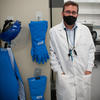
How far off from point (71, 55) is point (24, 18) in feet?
2.19

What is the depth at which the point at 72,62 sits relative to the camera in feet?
3.92

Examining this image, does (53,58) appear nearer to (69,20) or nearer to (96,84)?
(69,20)

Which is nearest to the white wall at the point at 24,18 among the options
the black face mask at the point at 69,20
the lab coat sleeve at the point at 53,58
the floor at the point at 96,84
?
the lab coat sleeve at the point at 53,58

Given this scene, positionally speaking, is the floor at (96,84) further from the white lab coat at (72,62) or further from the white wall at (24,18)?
the white wall at (24,18)

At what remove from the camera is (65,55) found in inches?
47.4

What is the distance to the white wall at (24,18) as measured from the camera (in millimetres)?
1181

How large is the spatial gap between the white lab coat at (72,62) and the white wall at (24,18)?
0.48 ft

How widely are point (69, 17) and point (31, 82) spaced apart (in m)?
0.85

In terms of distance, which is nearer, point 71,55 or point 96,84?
point 71,55

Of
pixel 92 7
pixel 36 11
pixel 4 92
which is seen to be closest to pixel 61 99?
pixel 4 92

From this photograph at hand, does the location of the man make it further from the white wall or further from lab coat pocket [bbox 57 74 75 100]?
the white wall

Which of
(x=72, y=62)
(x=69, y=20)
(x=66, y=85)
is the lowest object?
(x=66, y=85)

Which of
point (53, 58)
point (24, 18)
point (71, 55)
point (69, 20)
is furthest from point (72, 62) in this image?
point (24, 18)

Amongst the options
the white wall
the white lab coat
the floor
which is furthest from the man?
the floor
